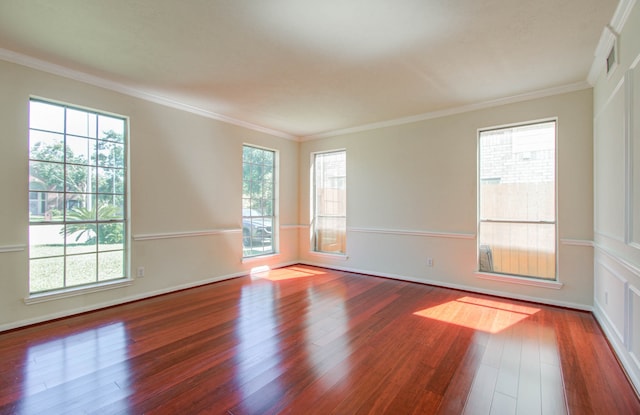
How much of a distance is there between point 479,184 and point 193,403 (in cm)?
424

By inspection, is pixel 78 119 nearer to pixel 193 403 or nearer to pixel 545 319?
pixel 193 403

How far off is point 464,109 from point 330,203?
113 inches

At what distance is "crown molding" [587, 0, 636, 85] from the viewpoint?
2.13m

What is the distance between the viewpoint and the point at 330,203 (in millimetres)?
6000

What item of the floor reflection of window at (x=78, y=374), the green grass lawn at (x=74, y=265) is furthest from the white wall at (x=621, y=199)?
the green grass lawn at (x=74, y=265)

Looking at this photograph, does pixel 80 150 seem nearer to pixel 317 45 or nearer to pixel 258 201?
pixel 258 201

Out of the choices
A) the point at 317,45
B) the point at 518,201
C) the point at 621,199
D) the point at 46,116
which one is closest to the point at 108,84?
the point at 46,116

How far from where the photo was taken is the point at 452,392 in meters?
1.97

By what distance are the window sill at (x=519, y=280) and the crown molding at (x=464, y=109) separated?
2.36 metres

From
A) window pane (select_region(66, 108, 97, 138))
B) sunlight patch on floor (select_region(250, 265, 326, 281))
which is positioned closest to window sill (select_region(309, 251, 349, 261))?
sunlight patch on floor (select_region(250, 265, 326, 281))

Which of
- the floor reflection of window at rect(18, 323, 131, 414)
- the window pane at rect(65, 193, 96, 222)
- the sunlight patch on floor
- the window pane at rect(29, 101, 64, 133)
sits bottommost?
the floor reflection of window at rect(18, 323, 131, 414)

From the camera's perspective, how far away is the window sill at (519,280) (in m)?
Result: 3.71

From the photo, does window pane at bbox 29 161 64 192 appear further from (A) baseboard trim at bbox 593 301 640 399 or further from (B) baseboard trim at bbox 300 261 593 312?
(A) baseboard trim at bbox 593 301 640 399

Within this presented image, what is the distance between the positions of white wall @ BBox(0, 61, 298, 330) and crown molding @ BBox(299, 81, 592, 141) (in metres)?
1.42
